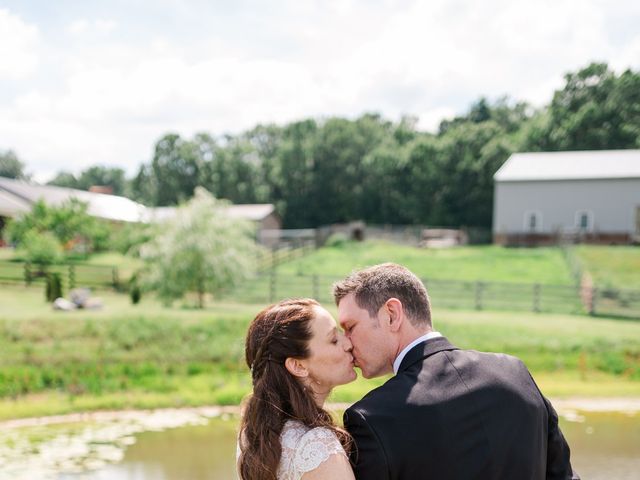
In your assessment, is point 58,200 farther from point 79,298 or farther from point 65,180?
point 65,180

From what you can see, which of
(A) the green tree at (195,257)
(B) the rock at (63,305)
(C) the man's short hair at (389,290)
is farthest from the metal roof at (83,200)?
(C) the man's short hair at (389,290)

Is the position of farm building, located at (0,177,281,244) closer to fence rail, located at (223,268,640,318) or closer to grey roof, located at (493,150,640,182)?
fence rail, located at (223,268,640,318)

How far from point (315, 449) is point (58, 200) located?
4271 centimetres

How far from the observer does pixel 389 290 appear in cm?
269

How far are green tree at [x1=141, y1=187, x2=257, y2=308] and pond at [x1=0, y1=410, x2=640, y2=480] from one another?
28.6 ft

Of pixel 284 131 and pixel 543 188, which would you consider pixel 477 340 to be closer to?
pixel 543 188

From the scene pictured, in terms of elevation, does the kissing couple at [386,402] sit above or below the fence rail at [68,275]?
above

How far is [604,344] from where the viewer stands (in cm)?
1631

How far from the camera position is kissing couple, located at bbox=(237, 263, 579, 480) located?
89.8 inches

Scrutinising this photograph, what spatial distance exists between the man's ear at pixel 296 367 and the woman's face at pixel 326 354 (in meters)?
0.02

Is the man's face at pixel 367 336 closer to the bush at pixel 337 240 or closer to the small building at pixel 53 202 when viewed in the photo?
the small building at pixel 53 202

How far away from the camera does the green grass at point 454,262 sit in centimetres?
2922

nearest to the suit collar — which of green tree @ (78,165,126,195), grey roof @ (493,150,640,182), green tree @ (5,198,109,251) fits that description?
green tree @ (5,198,109,251)

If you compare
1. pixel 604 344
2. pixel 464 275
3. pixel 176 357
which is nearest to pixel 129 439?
pixel 176 357
